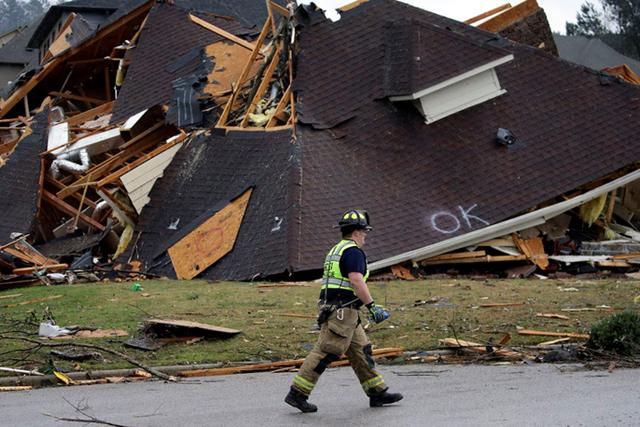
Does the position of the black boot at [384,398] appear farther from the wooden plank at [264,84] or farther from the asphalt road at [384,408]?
the wooden plank at [264,84]

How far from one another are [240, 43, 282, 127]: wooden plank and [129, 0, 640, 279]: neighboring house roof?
0.54 meters

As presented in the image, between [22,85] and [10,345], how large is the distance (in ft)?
69.3

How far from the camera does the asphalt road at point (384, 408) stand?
28.2ft

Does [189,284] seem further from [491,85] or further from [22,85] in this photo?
[22,85]

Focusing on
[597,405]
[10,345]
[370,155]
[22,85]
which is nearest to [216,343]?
[10,345]

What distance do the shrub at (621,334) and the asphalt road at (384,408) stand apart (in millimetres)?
539

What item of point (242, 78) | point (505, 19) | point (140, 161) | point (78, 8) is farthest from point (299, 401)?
point (78, 8)

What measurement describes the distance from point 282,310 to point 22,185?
38.7ft

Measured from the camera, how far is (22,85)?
3234cm

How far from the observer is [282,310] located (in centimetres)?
1512

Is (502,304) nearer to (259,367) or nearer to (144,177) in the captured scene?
(259,367)

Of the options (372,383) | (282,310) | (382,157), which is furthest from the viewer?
(382,157)

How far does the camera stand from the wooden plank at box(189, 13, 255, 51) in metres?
26.9

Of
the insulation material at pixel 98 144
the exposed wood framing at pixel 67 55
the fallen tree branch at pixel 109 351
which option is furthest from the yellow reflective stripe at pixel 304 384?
the exposed wood framing at pixel 67 55
